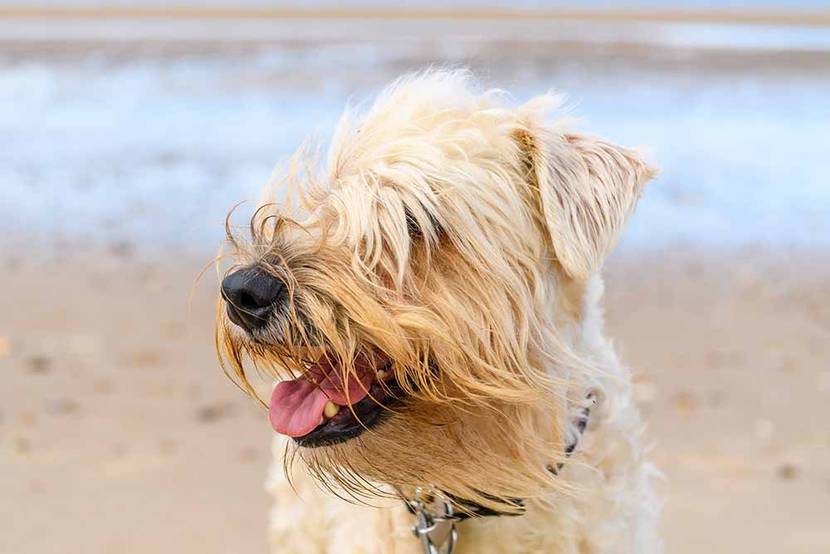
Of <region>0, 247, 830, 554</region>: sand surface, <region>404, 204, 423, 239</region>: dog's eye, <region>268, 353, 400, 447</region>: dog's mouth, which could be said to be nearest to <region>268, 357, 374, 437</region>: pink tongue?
<region>268, 353, 400, 447</region>: dog's mouth

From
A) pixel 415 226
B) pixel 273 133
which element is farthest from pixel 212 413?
pixel 273 133

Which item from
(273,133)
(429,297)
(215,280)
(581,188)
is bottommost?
(429,297)

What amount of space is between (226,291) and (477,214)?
67 cm

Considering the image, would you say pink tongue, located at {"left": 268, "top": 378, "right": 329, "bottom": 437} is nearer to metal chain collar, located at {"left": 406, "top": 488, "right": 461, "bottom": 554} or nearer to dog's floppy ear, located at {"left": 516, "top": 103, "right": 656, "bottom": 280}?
metal chain collar, located at {"left": 406, "top": 488, "right": 461, "bottom": 554}

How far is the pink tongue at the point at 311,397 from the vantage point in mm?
2703

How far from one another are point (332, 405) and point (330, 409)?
0.4 inches

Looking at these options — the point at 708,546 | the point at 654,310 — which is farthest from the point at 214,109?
the point at 708,546

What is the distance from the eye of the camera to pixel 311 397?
274 cm

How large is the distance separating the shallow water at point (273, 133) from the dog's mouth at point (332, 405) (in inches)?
45.6

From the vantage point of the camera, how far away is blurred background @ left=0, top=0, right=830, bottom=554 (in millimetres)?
5260

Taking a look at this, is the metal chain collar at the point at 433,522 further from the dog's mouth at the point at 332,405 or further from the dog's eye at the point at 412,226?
the dog's eye at the point at 412,226

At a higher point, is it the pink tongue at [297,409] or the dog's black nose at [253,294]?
the dog's black nose at [253,294]

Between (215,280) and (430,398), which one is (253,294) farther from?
(215,280)

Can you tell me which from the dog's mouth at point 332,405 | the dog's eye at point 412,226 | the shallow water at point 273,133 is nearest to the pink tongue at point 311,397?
the dog's mouth at point 332,405
